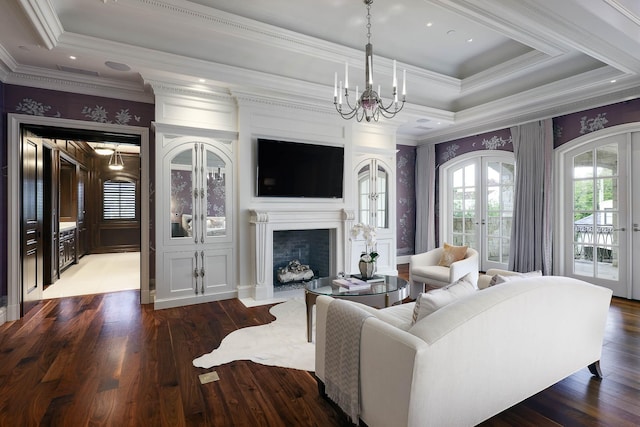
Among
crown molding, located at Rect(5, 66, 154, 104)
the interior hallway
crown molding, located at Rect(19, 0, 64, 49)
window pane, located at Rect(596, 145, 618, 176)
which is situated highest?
crown molding, located at Rect(19, 0, 64, 49)

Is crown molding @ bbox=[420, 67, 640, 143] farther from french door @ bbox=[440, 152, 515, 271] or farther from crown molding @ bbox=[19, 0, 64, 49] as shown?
crown molding @ bbox=[19, 0, 64, 49]

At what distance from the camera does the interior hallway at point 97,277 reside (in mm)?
4899

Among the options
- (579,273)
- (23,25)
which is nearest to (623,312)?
(579,273)

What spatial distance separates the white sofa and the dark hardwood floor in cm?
22

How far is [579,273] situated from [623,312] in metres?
1.10

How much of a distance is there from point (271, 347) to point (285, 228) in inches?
76.2

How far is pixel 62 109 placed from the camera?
12.8 feet

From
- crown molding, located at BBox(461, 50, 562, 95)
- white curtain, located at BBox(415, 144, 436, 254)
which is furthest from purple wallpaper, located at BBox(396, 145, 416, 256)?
crown molding, located at BBox(461, 50, 562, 95)

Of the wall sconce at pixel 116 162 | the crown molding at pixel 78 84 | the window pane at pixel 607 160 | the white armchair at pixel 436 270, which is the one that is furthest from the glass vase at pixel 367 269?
the wall sconce at pixel 116 162

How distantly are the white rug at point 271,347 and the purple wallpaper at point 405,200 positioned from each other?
160 inches

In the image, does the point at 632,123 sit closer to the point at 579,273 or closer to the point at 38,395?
the point at 579,273

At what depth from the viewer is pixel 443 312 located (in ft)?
5.13

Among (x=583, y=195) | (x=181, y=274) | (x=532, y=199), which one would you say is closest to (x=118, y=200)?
(x=181, y=274)

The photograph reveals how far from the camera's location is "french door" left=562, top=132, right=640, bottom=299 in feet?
13.9
